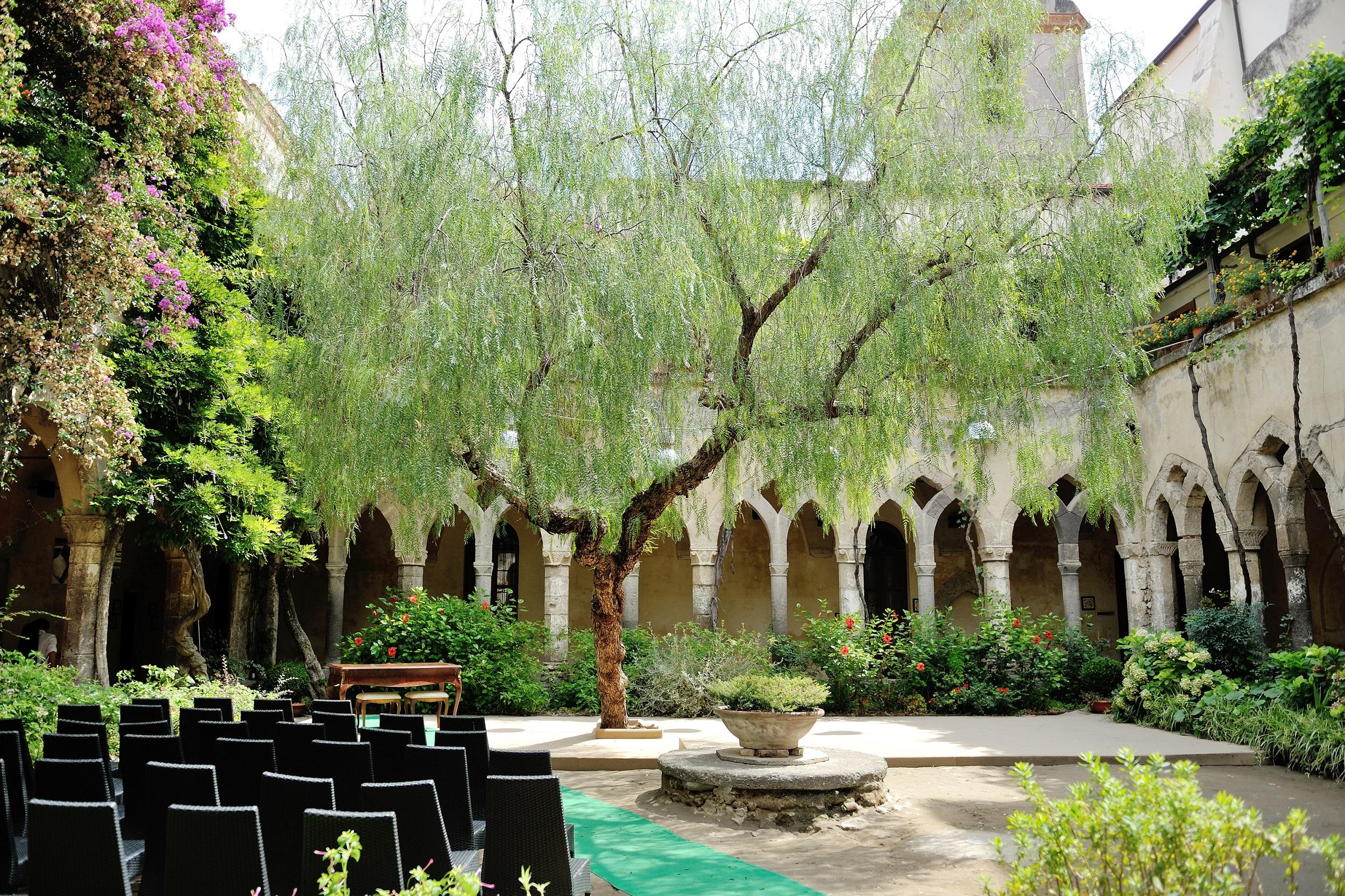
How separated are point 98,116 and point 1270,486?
1244 cm

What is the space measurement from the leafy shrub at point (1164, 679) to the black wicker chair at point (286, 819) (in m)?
8.86

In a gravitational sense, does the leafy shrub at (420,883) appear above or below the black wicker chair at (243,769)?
above

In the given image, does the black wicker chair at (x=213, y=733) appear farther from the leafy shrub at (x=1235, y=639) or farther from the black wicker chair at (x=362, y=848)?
the leafy shrub at (x=1235, y=639)

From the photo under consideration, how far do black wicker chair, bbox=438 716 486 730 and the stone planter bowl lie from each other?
179cm

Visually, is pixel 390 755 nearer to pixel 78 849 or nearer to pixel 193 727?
pixel 193 727

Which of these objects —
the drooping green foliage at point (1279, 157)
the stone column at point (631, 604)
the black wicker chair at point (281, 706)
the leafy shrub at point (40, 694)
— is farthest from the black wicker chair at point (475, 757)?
the stone column at point (631, 604)

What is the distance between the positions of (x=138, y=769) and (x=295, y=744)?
0.61m

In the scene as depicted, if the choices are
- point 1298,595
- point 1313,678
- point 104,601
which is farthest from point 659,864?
point 1298,595

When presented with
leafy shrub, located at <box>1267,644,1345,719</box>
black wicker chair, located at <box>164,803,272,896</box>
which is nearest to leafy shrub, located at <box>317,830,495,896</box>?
black wicker chair, located at <box>164,803,272,896</box>

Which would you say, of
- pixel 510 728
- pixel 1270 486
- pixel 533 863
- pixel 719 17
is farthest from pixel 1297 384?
pixel 533 863

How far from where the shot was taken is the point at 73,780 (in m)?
3.37

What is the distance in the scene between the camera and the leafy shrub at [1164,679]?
9.60m

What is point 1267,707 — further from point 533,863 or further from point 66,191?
point 66,191

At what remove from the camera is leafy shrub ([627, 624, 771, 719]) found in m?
11.0
